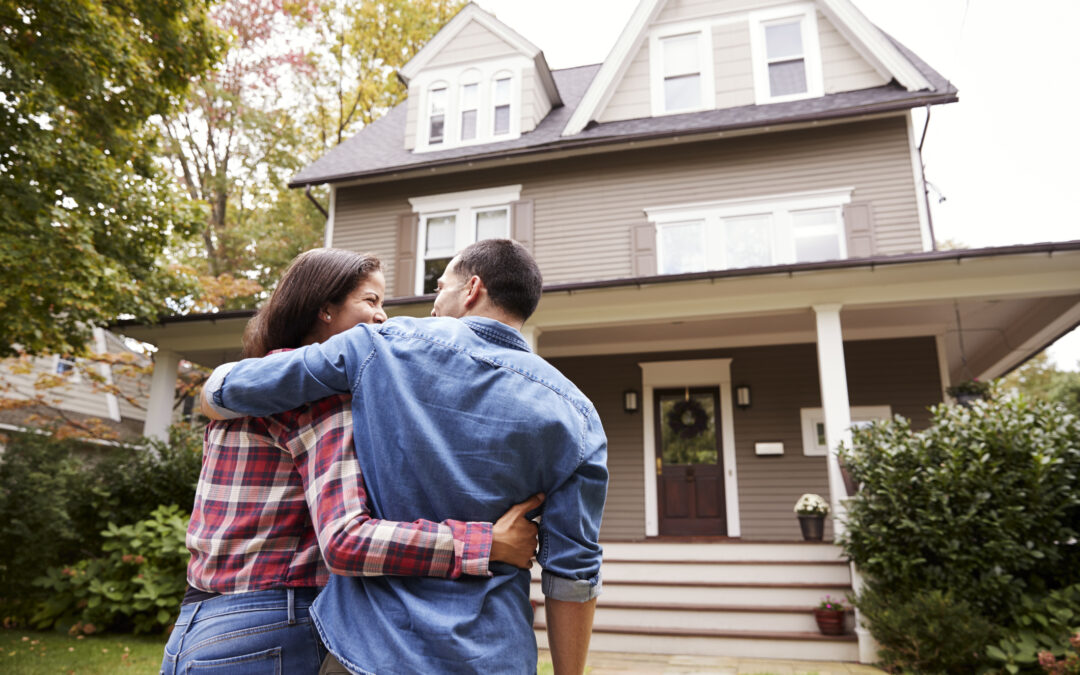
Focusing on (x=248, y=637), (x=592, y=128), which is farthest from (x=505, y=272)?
(x=592, y=128)

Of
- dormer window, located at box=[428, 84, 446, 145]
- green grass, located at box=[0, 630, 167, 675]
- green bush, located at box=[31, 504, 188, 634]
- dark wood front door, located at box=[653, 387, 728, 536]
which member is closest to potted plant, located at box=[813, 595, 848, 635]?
dark wood front door, located at box=[653, 387, 728, 536]

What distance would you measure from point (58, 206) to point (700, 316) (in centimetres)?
696

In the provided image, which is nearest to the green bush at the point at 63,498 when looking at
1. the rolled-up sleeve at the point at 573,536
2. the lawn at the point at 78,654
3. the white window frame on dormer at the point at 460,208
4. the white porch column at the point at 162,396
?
the lawn at the point at 78,654

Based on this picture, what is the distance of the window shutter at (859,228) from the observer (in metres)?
8.88

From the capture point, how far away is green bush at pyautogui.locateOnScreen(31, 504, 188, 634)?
6371 mm

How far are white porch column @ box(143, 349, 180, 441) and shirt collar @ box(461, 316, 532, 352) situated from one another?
29.3ft

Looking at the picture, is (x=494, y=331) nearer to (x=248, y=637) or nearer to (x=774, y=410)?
(x=248, y=637)

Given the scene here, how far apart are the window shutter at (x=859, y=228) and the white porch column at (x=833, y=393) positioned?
2.28 m

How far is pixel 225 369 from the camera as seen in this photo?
1.36 metres

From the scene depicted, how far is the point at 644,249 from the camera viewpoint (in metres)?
9.78

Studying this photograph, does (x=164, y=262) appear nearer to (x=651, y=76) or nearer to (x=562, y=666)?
(x=651, y=76)

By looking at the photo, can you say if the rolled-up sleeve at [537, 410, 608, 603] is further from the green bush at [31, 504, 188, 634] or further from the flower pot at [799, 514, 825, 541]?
the flower pot at [799, 514, 825, 541]

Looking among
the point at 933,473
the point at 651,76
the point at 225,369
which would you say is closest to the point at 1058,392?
the point at 651,76

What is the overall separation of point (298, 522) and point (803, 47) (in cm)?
1078
